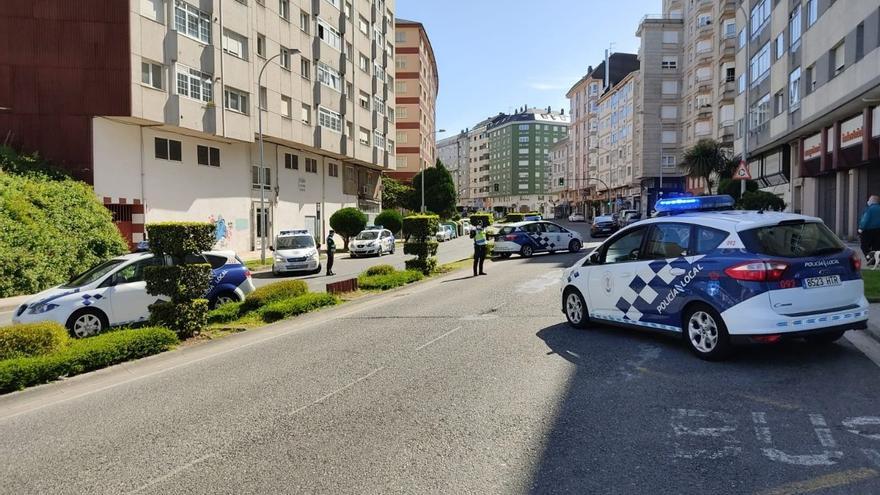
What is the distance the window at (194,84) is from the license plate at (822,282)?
26.9 meters

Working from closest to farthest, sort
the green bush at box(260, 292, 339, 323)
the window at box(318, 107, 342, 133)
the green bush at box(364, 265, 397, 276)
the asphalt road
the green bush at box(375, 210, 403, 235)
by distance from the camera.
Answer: the asphalt road
the green bush at box(260, 292, 339, 323)
the green bush at box(364, 265, 397, 276)
the window at box(318, 107, 342, 133)
the green bush at box(375, 210, 403, 235)

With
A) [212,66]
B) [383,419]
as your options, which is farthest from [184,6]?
[383,419]


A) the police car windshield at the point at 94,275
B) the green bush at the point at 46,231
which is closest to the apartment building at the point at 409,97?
the green bush at the point at 46,231

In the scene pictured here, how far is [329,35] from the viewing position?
42438 millimetres

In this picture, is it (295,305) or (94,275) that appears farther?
(295,305)

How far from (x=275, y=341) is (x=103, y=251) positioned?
50.3ft

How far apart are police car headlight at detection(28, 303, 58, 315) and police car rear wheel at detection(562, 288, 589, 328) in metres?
8.33

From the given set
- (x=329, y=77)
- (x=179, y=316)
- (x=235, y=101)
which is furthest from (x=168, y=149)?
(x=179, y=316)

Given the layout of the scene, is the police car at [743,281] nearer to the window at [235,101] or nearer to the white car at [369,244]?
the white car at [369,244]

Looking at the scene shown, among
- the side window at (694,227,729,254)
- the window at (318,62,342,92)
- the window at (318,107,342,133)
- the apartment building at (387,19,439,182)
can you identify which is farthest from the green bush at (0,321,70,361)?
the apartment building at (387,19,439,182)

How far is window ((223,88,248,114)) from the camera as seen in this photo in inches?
1222

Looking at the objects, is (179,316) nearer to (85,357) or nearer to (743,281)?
(85,357)

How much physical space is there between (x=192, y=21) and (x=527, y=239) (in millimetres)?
18573

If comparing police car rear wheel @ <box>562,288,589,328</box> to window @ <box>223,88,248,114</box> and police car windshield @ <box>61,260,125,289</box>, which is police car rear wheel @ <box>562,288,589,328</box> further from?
window @ <box>223,88,248,114</box>
